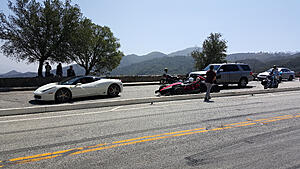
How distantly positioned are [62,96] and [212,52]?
6589cm

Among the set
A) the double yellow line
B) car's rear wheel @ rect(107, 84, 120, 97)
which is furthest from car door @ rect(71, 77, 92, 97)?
the double yellow line

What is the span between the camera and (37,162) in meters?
3.83

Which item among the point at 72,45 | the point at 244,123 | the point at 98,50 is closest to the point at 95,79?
the point at 244,123

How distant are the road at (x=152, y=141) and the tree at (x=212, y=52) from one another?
64283 millimetres

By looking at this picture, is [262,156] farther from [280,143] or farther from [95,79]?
[95,79]

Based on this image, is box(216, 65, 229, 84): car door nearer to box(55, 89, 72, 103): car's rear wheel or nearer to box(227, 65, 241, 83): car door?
box(227, 65, 241, 83): car door

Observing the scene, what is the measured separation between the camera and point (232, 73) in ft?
57.3

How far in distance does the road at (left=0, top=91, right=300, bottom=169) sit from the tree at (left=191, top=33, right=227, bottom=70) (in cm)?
6428

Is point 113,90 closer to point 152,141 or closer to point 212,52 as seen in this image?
point 152,141

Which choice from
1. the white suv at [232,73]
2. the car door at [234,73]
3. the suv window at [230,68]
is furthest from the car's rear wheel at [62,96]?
the car door at [234,73]

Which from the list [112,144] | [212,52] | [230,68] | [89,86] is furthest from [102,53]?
[112,144]

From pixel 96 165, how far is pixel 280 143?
12.9 feet

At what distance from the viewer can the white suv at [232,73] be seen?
16922mm

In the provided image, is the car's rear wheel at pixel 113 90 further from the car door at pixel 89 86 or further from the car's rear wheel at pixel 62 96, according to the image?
the car's rear wheel at pixel 62 96
